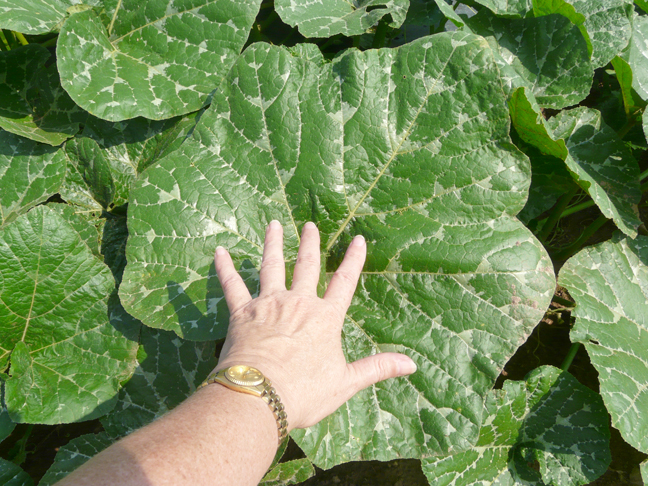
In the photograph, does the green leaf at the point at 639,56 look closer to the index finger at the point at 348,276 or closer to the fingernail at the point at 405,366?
the index finger at the point at 348,276

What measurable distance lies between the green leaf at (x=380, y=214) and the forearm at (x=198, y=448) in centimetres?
57

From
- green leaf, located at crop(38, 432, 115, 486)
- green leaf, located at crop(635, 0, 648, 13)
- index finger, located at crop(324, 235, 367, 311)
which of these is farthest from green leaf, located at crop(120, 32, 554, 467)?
green leaf, located at crop(635, 0, 648, 13)

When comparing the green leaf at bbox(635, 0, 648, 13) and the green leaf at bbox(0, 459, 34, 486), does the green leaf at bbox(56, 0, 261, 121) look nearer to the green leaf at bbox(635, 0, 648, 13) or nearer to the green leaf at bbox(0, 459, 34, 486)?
the green leaf at bbox(0, 459, 34, 486)

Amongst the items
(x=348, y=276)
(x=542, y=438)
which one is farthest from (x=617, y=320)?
(x=348, y=276)

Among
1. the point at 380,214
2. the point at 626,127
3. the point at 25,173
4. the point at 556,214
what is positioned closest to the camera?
the point at 380,214

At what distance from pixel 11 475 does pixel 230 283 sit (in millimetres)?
1362

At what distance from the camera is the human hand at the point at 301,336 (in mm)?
1226

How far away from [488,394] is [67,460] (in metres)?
1.83

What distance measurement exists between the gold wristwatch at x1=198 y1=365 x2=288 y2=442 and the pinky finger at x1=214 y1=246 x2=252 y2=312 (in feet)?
1.03

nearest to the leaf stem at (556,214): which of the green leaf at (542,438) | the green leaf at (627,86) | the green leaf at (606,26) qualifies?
the green leaf at (627,86)

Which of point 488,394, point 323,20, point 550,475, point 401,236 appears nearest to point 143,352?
point 401,236

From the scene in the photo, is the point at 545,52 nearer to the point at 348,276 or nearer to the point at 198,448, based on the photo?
the point at 348,276

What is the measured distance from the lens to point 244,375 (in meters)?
1.13

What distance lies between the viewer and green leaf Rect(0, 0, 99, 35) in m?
1.84
